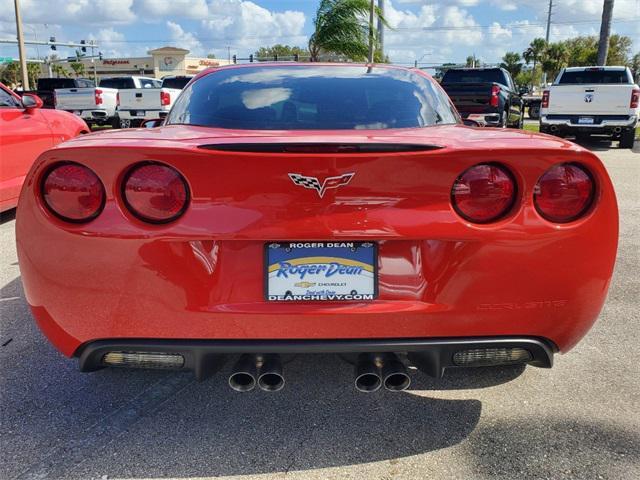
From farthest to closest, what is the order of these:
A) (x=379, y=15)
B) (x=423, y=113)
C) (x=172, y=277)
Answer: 1. (x=379, y=15)
2. (x=423, y=113)
3. (x=172, y=277)

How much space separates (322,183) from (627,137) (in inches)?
553

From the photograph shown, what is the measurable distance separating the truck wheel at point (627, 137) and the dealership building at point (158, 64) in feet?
249

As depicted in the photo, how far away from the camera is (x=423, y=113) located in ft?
9.41

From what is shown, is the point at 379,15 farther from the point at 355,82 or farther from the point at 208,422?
the point at 208,422

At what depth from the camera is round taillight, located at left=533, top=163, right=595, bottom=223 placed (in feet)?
6.66

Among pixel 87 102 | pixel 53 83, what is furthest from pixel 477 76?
pixel 53 83

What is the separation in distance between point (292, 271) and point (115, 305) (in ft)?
2.16

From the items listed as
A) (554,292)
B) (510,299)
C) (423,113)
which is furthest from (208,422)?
(423,113)

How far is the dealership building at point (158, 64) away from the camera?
278ft

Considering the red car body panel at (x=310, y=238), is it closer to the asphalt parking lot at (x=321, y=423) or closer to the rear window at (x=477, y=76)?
the asphalt parking lot at (x=321, y=423)

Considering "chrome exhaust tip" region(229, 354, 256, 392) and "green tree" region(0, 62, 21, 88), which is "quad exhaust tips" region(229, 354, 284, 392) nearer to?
"chrome exhaust tip" region(229, 354, 256, 392)

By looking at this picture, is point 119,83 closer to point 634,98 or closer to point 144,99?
point 144,99

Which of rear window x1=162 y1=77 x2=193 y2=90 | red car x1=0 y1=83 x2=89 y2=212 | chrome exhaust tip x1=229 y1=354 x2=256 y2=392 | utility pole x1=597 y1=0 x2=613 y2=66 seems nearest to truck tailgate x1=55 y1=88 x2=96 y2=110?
rear window x1=162 y1=77 x2=193 y2=90

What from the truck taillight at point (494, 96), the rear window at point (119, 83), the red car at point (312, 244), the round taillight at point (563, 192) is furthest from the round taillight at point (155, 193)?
the rear window at point (119, 83)
